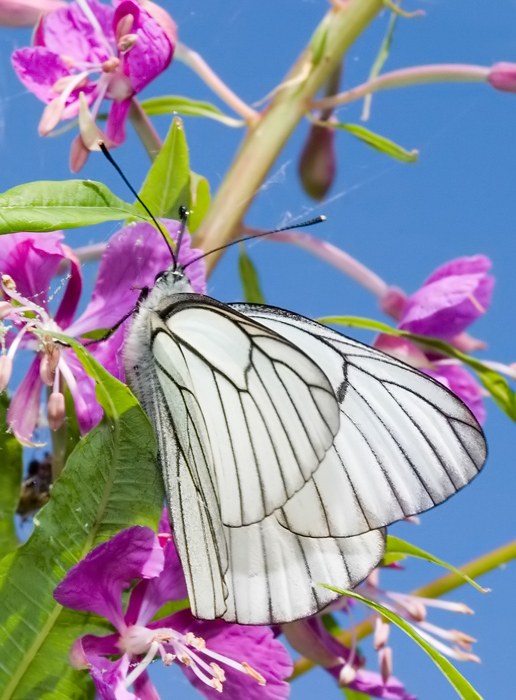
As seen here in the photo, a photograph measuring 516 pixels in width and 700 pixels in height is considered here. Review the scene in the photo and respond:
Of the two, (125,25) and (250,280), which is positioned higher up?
(125,25)

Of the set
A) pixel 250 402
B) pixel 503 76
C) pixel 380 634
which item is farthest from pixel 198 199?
pixel 380 634

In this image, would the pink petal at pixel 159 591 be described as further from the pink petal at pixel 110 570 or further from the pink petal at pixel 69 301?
the pink petal at pixel 69 301

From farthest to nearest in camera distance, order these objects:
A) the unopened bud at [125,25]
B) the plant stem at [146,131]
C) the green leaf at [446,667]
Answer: the plant stem at [146,131] → the unopened bud at [125,25] → the green leaf at [446,667]

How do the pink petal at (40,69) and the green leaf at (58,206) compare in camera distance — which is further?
the pink petal at (40,69)

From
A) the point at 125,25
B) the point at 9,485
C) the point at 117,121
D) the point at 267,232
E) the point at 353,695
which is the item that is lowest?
the point at 353,695

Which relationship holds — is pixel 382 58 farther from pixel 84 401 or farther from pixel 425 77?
pixel 84 401

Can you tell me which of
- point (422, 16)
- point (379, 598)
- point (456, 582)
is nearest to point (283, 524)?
point (379, 598)

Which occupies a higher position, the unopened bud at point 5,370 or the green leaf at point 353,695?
the unopened bud at point 5,370

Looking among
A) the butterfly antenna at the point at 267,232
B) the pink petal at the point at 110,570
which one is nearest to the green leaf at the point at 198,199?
the butterfly antenna at the point at 267,232
